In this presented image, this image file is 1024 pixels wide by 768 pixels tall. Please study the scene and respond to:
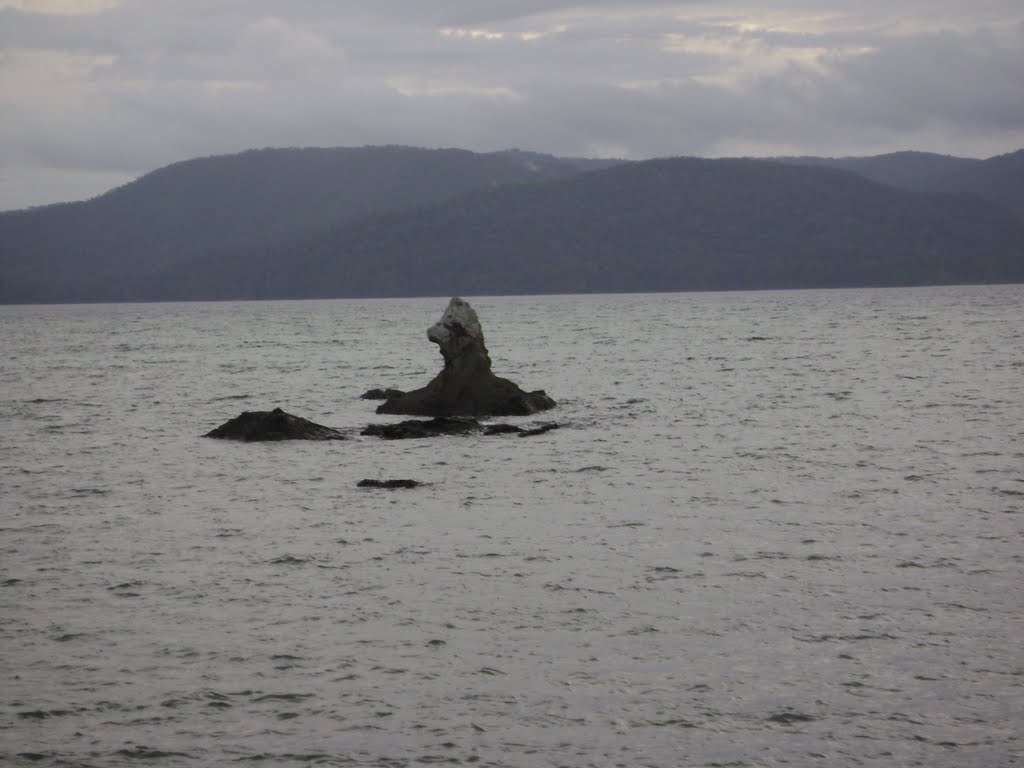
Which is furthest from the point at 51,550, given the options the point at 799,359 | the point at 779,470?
the point at 799,359

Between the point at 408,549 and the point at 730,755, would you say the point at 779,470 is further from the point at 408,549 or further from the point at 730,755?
the point at 730,755

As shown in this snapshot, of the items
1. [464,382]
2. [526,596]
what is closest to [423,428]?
[464,382]

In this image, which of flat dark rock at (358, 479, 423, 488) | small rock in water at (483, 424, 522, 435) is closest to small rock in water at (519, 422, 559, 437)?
small rock in water at (483, 424, 522, 435)

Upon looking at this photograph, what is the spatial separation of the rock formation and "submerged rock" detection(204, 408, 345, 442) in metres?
5.08

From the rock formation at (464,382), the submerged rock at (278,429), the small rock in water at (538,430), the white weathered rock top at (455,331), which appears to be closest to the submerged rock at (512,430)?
the small rock in water at (538,430)

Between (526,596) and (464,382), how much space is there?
23.7m

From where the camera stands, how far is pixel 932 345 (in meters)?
84.7

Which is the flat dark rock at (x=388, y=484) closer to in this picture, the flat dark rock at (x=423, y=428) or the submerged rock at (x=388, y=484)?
the submerged rock at (x=388, y=484)

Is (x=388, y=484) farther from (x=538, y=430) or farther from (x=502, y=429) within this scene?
(x=538, y=430)

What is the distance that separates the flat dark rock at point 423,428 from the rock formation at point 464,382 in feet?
9.46

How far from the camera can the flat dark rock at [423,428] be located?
36.1 meters

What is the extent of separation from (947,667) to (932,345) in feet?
247

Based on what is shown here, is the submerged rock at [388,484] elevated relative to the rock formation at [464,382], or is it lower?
lower

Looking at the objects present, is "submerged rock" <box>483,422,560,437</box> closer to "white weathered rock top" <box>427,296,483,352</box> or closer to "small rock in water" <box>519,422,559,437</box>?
"small rock in water" <box>519,422,559,437</box>
